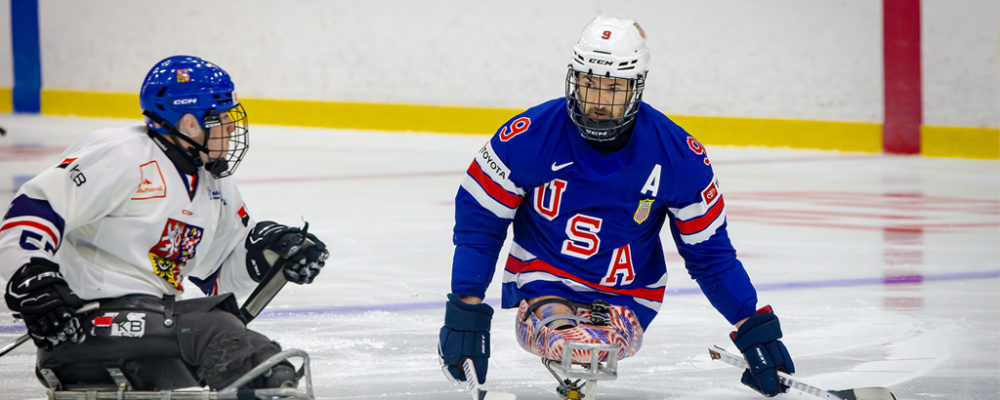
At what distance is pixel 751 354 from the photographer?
99.9 inches

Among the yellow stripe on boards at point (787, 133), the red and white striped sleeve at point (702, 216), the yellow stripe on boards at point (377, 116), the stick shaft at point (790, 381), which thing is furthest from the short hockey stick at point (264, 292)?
the yellow stripe on boards at point (377, 116)

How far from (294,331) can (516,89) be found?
744 cm

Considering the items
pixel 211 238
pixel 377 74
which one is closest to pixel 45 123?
pixel 377 74

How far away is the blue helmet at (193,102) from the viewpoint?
249cm

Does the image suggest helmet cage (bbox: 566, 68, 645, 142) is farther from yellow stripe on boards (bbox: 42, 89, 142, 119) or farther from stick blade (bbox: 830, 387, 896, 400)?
yellow stripe on boards (bbox: 42, 89, 142, 119)

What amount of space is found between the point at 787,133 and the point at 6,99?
9.09 metres

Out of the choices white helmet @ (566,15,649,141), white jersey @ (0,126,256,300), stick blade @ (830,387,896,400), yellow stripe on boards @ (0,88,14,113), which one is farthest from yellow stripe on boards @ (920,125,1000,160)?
yellow stripe on boards @ (0,88,14,113)

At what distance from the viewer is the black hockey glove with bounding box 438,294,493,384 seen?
2471 mm

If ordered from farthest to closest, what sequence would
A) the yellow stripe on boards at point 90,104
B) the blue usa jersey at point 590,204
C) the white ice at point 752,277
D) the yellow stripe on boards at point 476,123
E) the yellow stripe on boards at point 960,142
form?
the yellow stripe on boards at point 90,104 < the yellow stripe on boards at point 476,123 < the yellow stripe on boards at point 960,142 < the white ice at point 752,277 < the blue usa jersey at point 590,204

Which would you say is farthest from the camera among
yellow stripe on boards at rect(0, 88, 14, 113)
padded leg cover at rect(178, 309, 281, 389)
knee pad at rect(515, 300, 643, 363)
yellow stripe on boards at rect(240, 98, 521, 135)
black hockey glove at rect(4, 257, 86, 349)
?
yellow stripe on boards at rect(0, 88, 14, 113)

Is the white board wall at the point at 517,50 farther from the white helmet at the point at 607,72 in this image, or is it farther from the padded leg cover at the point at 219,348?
the padded leg cover at the point at 219,348

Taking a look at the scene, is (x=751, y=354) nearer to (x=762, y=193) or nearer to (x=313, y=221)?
(x=313, y=221)

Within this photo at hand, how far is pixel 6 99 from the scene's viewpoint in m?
13.3

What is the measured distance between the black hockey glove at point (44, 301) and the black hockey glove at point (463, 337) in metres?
0.78
